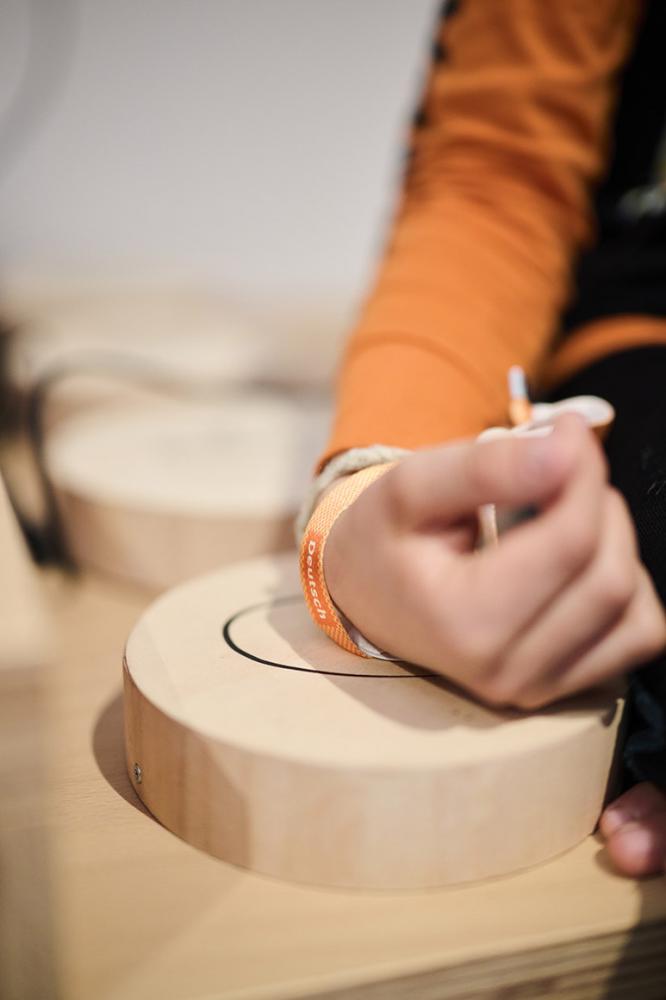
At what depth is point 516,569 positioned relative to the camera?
0.25 meters

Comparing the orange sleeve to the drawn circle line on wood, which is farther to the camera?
the orange sleeve

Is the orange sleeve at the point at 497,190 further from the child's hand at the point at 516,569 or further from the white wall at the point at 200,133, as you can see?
the white wall at the point at 200,133

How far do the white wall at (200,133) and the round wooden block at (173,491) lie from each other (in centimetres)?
53

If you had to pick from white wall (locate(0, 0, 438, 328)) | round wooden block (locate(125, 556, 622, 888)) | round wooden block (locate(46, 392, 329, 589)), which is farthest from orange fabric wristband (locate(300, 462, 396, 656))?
white wall (locate(0, 0, 438, 328))

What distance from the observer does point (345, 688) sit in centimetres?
32

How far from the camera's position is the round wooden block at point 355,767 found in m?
0.28

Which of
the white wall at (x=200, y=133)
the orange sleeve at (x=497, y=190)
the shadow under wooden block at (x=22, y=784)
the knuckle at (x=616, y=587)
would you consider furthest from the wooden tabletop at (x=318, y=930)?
the white wall at (x=200, y=133)

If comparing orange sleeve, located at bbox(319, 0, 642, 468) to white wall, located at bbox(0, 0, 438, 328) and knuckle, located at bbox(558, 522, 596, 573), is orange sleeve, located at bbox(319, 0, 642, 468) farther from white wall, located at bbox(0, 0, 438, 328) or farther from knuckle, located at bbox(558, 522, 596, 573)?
white wall, located at bbox(0, 0, 438, 328)

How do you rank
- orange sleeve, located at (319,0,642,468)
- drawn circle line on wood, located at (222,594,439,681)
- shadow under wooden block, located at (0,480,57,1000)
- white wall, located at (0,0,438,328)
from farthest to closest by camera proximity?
white wall, located at (0,0,438,328) → orange sleeve, located at (319,0,642,468) → drawn circle line on wood, located at (222,594,439,681) → shadow under wooden block, located at (0,480,57,1000)

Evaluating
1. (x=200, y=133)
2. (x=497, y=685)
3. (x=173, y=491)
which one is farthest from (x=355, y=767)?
(x=200, y=133)

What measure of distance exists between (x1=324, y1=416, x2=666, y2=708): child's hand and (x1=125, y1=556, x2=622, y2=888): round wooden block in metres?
0.02

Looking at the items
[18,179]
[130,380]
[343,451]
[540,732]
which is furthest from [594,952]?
[18,179]

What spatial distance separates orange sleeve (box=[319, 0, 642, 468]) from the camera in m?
0.45

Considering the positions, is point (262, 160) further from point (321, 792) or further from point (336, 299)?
point (321, 792)
